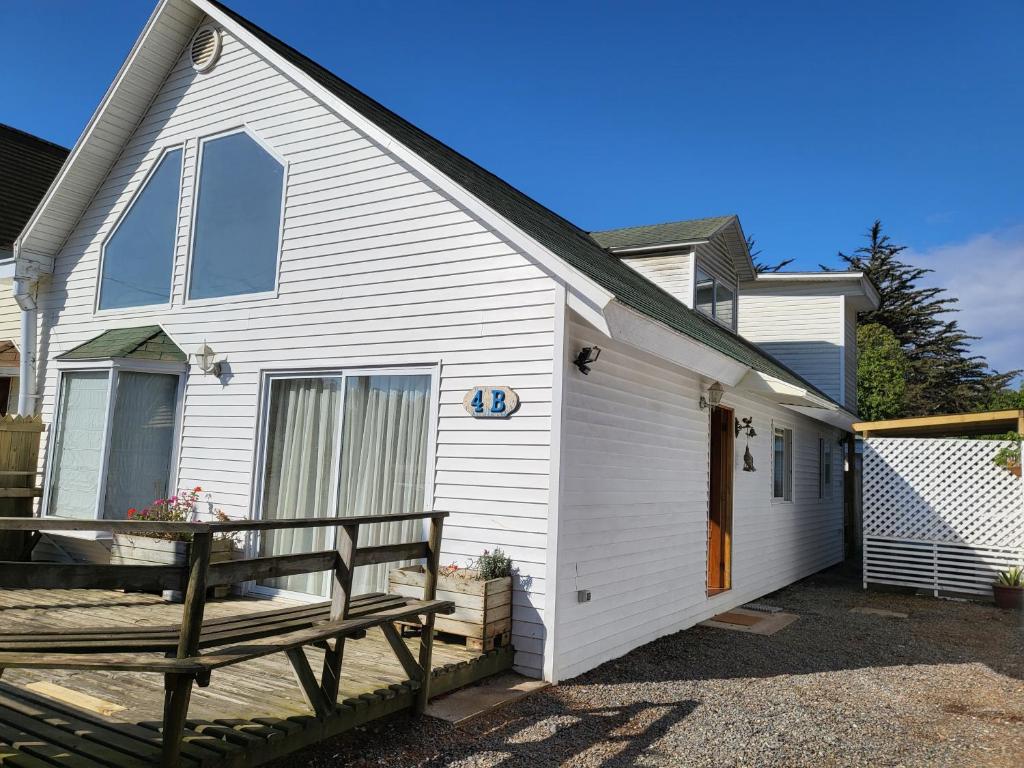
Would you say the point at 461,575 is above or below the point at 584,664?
above

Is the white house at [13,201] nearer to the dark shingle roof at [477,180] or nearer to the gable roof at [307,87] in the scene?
the gable roof at [307,87]

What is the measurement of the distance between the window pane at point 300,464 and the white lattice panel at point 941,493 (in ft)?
28.3

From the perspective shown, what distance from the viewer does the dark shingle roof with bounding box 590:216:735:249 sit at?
12148 mm

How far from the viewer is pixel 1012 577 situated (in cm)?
1012

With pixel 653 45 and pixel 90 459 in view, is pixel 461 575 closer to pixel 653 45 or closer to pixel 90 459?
pixel 90 459

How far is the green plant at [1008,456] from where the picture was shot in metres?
10.4

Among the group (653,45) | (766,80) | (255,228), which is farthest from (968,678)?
(766,80)

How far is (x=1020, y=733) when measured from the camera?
4.82m

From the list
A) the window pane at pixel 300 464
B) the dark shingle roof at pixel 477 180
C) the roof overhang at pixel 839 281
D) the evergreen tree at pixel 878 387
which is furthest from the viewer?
the evergreen tree at pixel 878 387

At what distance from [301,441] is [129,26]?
38.2 ft

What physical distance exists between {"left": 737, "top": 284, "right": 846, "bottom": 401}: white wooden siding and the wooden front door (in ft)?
26.8

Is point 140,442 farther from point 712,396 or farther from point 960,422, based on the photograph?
point 960,422

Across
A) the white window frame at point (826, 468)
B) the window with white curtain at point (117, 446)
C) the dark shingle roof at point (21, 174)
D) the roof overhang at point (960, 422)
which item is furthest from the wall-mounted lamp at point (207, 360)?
the white window frame at point (826, 468)

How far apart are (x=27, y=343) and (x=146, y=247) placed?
2128mm
